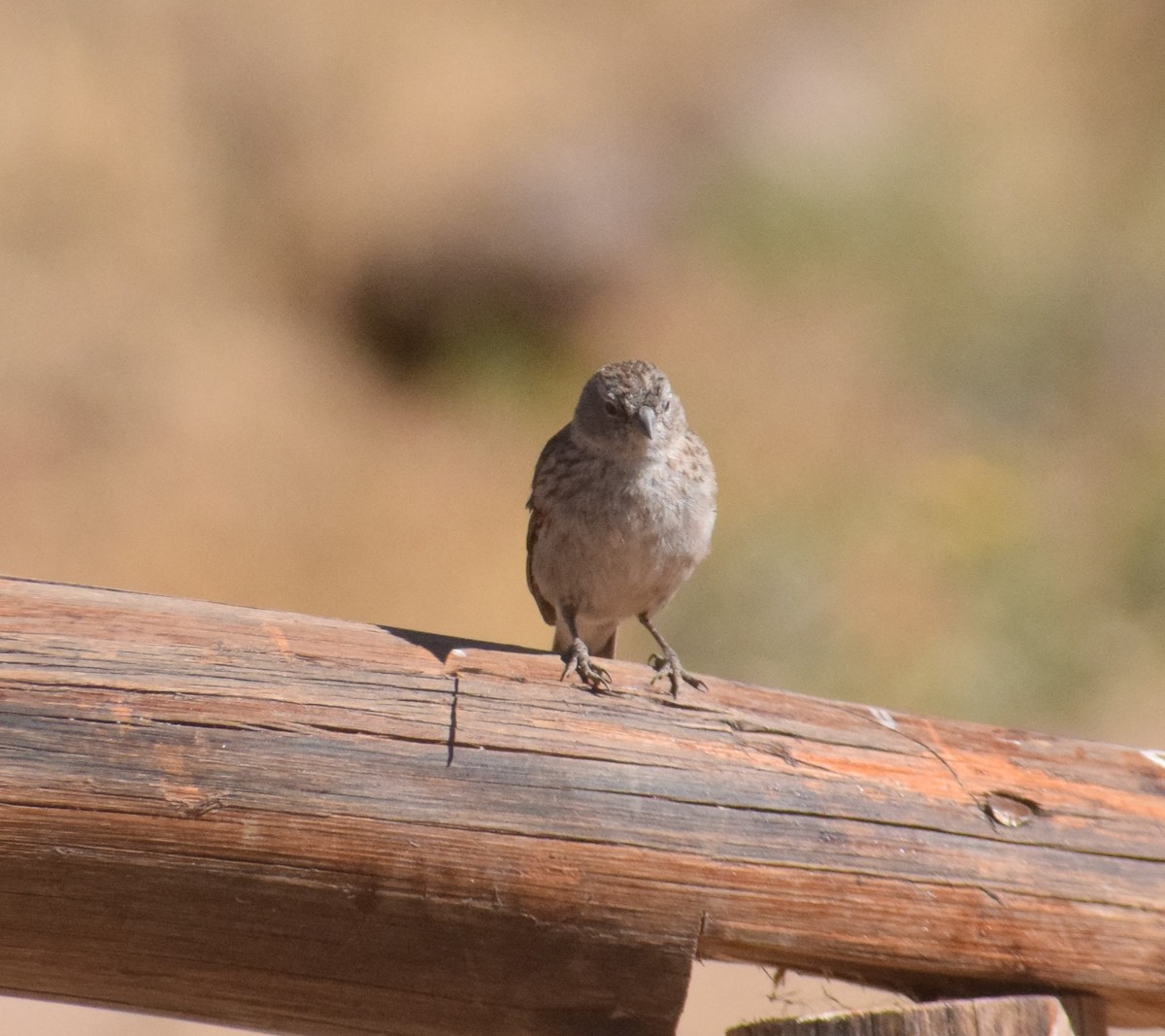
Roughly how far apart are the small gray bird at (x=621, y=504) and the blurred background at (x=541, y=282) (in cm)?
508

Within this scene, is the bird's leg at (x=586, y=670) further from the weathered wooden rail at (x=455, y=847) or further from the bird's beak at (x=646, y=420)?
Answer: the bird's beak at (x=646, y=420)

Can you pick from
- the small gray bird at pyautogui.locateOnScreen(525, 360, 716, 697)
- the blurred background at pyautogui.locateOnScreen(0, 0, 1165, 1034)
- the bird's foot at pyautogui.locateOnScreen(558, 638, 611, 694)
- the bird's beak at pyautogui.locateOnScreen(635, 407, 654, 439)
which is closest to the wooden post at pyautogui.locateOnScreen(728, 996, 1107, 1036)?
the bird's foot at pyautogui.locateOnScreen(558, 638, 611, 694)

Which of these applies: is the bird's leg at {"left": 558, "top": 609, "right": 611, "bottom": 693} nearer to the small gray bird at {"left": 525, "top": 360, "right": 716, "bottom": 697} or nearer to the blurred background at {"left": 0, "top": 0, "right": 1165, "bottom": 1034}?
the small gray bird at {"left": 525, "top": 360, "right": 716, "bottom": 697}

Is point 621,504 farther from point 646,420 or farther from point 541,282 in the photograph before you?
point 541,282

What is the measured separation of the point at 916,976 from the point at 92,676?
162 cm

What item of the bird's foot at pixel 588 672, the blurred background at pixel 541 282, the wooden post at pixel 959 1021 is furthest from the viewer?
the blurred background at pixel 541 282

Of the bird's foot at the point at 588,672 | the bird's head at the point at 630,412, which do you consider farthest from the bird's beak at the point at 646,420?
the bird's foot at the point at 588,672

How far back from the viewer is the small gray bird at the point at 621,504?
5066mm

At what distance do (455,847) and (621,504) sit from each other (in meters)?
2.46

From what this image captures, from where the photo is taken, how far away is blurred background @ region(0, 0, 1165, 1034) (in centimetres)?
1214

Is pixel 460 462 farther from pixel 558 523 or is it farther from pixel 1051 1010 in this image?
pixel 1051 1010

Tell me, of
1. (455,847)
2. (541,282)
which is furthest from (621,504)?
(541,282)

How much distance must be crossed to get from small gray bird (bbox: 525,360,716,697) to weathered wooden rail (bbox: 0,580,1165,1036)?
78.5 inches

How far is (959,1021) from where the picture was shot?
2678mm
